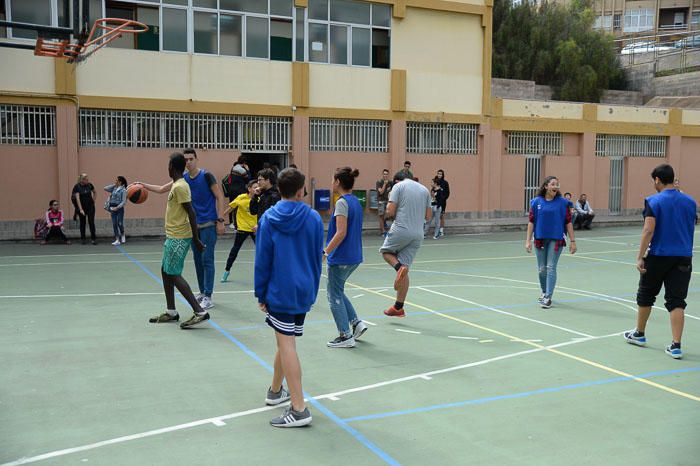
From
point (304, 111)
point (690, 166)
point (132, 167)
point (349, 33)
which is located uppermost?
point (349, 33)

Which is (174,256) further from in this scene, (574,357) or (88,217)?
(88,217)

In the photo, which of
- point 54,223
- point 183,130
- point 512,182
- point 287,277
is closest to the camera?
point 287,277

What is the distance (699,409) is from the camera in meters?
5.89

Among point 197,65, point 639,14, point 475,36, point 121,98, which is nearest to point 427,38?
point 475,36

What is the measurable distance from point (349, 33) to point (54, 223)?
35.3 ft

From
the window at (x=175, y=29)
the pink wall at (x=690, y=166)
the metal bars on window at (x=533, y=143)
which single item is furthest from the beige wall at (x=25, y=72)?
the pink wall at (x=690, y=166)

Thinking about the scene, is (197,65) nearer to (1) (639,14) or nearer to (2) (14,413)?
(2) (14,413)

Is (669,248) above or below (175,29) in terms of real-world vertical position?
below

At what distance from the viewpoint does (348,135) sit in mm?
23078

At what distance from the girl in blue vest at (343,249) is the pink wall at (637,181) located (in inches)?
914

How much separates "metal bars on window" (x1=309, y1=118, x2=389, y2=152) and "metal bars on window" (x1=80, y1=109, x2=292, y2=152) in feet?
3.16

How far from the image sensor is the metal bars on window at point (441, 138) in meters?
24.1

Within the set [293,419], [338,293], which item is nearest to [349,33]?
[338,293]

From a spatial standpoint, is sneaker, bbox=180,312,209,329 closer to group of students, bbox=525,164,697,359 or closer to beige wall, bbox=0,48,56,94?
group of students, bbox=525,164,697,359
